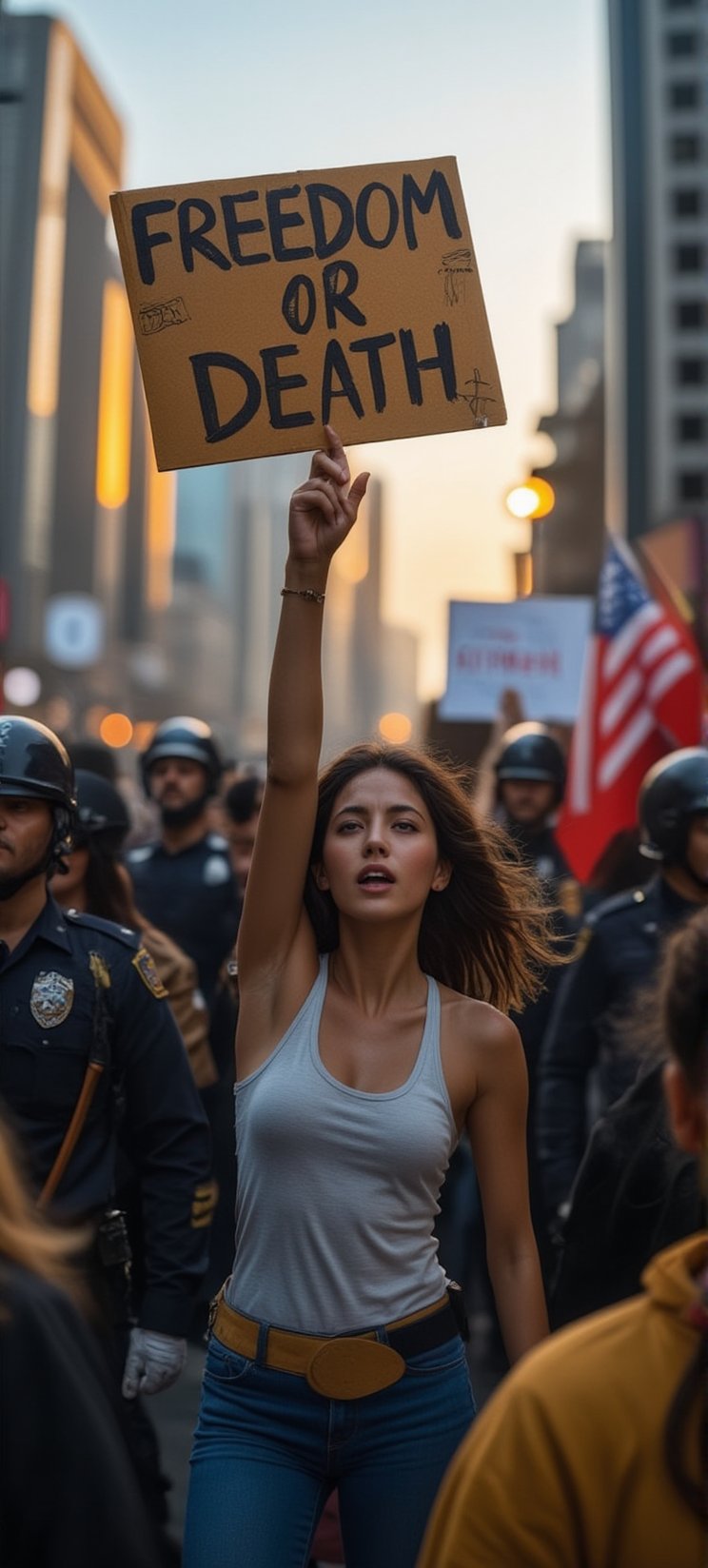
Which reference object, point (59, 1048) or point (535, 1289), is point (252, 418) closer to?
point (59, 1048)

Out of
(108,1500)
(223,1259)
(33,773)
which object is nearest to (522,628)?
(223,1259)

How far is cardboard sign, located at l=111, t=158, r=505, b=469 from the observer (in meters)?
3.92

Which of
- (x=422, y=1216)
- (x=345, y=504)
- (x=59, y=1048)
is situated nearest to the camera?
(x=422, y=1216)

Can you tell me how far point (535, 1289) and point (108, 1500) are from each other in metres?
1.73

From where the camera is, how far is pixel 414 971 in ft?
12.0

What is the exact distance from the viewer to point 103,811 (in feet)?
21.0

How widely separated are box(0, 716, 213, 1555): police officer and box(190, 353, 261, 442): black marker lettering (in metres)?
0.98

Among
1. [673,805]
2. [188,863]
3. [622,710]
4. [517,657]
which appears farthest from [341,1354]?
[517,657]

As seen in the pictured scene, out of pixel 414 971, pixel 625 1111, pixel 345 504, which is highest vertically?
pixel 345 504

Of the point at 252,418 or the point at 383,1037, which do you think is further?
the point at 252,418

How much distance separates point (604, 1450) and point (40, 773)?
2.84 meters

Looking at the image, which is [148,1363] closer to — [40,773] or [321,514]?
[40,773]

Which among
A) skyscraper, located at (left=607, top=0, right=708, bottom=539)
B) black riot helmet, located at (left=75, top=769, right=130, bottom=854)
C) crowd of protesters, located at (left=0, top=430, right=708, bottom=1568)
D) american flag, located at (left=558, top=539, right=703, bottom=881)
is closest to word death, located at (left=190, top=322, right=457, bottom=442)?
crowd of protesters, located at (left=0, top=430, right=708, bottom=1568)

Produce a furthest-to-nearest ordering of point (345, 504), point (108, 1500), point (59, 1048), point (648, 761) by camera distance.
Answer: point (648, 761)
point (59, 1048)
point (345, 504)
point (108, 1500)
